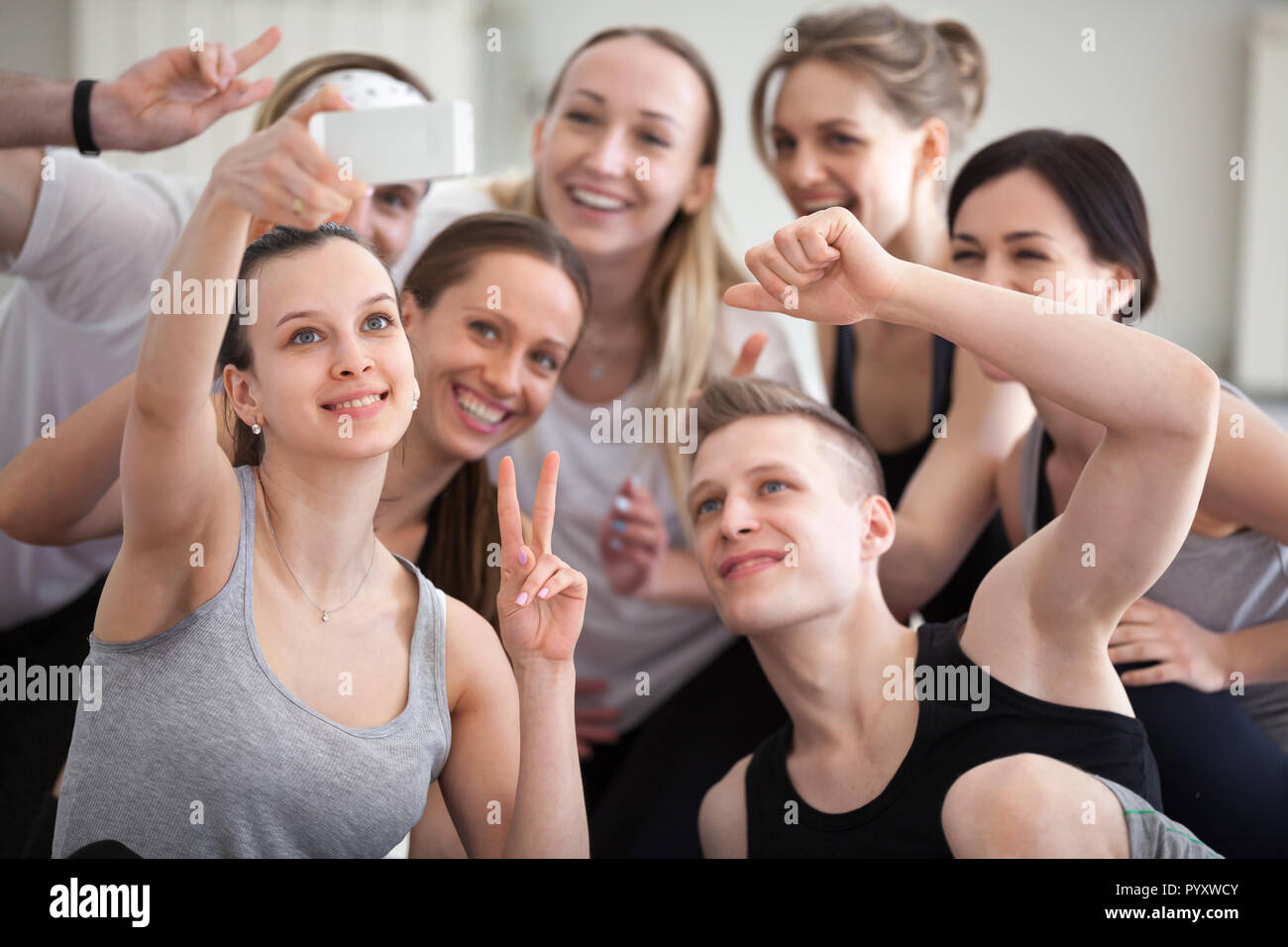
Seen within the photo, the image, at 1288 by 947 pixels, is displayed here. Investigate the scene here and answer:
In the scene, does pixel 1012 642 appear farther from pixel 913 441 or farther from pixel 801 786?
pixel 913 441

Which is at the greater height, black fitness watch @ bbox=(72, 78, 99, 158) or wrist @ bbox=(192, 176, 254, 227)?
black fitness watch @ bbox=(72, 78, 99, 158)

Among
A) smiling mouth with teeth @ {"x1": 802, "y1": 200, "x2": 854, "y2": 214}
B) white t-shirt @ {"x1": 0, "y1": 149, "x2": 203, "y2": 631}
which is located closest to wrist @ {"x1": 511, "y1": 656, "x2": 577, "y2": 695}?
white t-shirt @ {"x1": 0, "y1": 149, "x2": 203, "y2": 631}

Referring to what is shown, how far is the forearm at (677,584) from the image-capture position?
4.44 ft

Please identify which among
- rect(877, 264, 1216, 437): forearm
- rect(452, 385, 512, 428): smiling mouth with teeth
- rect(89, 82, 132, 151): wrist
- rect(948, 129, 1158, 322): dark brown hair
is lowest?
rect(452, 385, 512, 428): smiling mouth with teeth

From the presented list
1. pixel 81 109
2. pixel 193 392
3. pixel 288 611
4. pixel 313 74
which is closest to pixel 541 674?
pixel 288 611

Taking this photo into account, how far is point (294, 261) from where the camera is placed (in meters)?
0.91

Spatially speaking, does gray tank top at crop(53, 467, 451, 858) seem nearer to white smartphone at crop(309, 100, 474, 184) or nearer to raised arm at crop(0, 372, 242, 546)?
raised arm at crop(0, 372, 242, 546)

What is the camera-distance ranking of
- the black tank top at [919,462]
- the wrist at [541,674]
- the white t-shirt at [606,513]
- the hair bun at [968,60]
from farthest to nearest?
the hair bun at [968,60] → the white t-shirt at [606,513] → the black tank top at [919,462] → the wrist at [541,674]

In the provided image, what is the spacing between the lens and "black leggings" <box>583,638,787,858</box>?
1.26 m

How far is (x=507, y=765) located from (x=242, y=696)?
0.78 feet

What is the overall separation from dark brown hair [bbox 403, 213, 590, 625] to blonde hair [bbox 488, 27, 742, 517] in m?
0.25

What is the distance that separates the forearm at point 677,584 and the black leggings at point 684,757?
0.11 m

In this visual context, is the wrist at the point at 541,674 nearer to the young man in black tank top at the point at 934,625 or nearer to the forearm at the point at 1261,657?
the young man in black tank top at the point at 934,625

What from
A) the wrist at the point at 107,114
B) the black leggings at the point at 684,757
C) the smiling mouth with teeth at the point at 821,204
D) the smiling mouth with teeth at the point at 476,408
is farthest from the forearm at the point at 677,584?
the wrist at the point at 107,114
